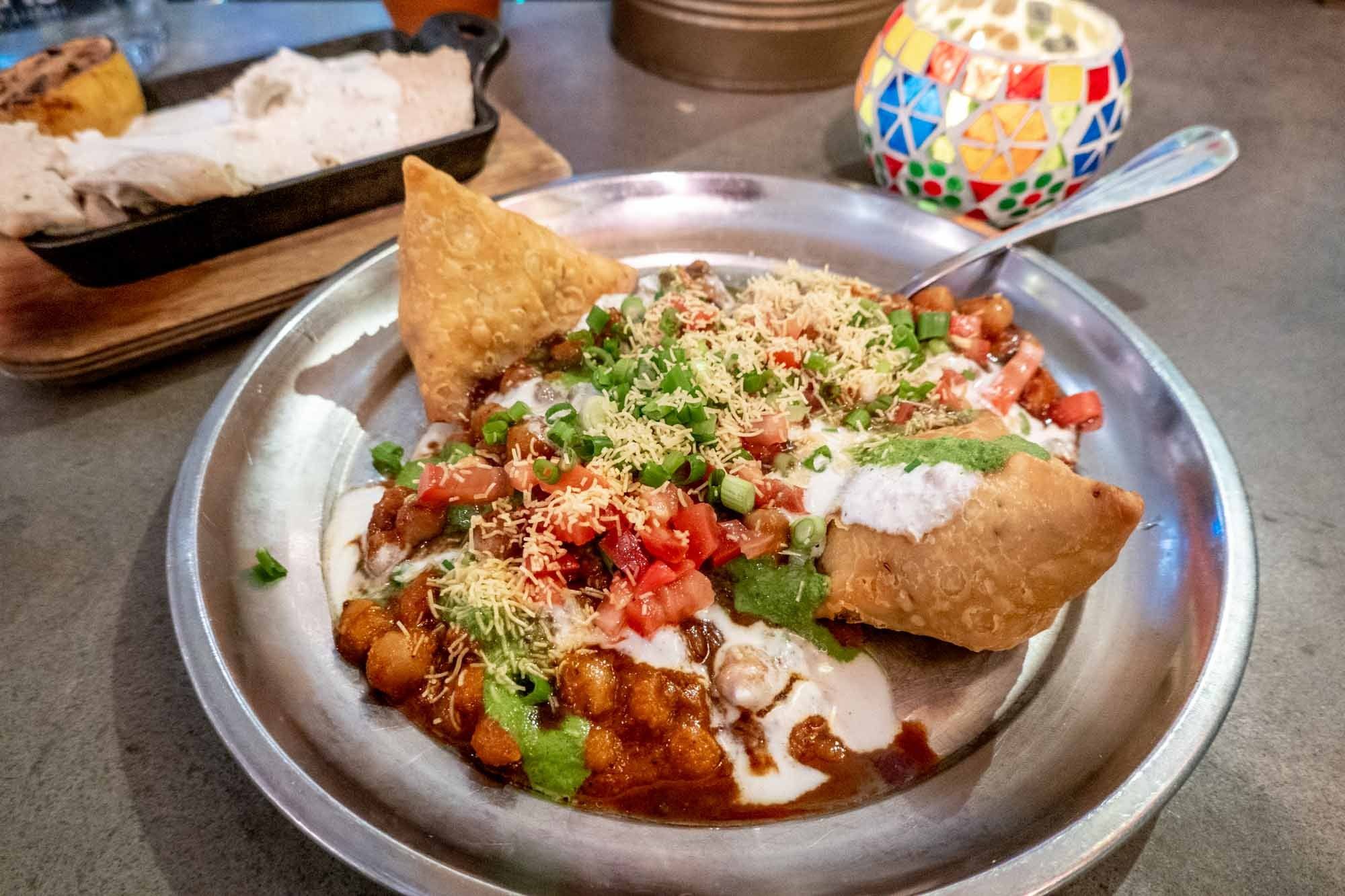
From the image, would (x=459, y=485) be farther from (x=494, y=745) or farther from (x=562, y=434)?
(x=494, y=745)

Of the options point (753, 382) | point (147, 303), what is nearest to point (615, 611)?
point (753, 382)

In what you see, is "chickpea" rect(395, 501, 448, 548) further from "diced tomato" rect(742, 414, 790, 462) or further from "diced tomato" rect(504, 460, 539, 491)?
"diced tomato" rect(742, 414, 790, 462)

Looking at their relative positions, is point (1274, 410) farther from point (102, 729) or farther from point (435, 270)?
point (102, 729)

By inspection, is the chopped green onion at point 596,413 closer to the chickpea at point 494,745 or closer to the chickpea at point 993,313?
the chickpea at point 494,745

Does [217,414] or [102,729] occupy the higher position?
[217,414]

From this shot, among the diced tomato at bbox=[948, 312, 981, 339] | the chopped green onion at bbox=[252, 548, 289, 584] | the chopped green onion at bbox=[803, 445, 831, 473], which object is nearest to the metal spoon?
the diced tomato at bbox=[948, 312, 981, 339]

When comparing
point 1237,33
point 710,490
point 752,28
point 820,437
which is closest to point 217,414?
point 710,490
